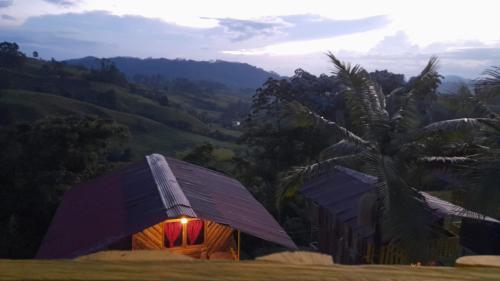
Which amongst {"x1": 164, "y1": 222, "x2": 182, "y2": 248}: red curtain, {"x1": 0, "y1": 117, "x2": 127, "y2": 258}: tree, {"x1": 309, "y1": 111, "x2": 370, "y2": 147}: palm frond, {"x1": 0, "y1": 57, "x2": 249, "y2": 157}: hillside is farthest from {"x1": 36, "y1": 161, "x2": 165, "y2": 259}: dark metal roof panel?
{"x1": 0, "y1": 57, "x2": 249, "y2": 157}: hillside

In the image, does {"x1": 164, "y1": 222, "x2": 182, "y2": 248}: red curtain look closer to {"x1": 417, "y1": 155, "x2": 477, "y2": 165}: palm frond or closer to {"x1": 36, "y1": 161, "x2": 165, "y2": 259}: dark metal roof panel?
{"x1": 36, "y1": 161, "x2": 165, "y2": 259}: dark metal roof panel

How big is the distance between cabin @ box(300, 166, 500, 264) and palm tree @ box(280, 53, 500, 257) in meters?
0.81

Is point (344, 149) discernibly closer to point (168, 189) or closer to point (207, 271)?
point (168, 189)

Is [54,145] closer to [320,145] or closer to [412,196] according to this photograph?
[320,145]

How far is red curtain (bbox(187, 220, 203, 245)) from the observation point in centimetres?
1365

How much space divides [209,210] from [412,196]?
14.7 ft

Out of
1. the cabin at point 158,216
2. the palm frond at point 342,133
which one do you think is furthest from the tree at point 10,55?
the palm frond at point 342,133

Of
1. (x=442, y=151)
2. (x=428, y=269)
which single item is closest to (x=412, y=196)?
(x=442, y=151)

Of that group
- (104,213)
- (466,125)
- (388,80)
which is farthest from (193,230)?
(388,80)

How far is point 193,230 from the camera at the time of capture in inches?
540

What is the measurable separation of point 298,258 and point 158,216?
30.5 feet

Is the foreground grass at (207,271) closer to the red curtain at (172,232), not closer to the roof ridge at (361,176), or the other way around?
the red curtain at (172,232)

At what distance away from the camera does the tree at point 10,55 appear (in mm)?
84938

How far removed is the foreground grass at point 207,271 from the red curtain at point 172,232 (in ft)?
38.5
